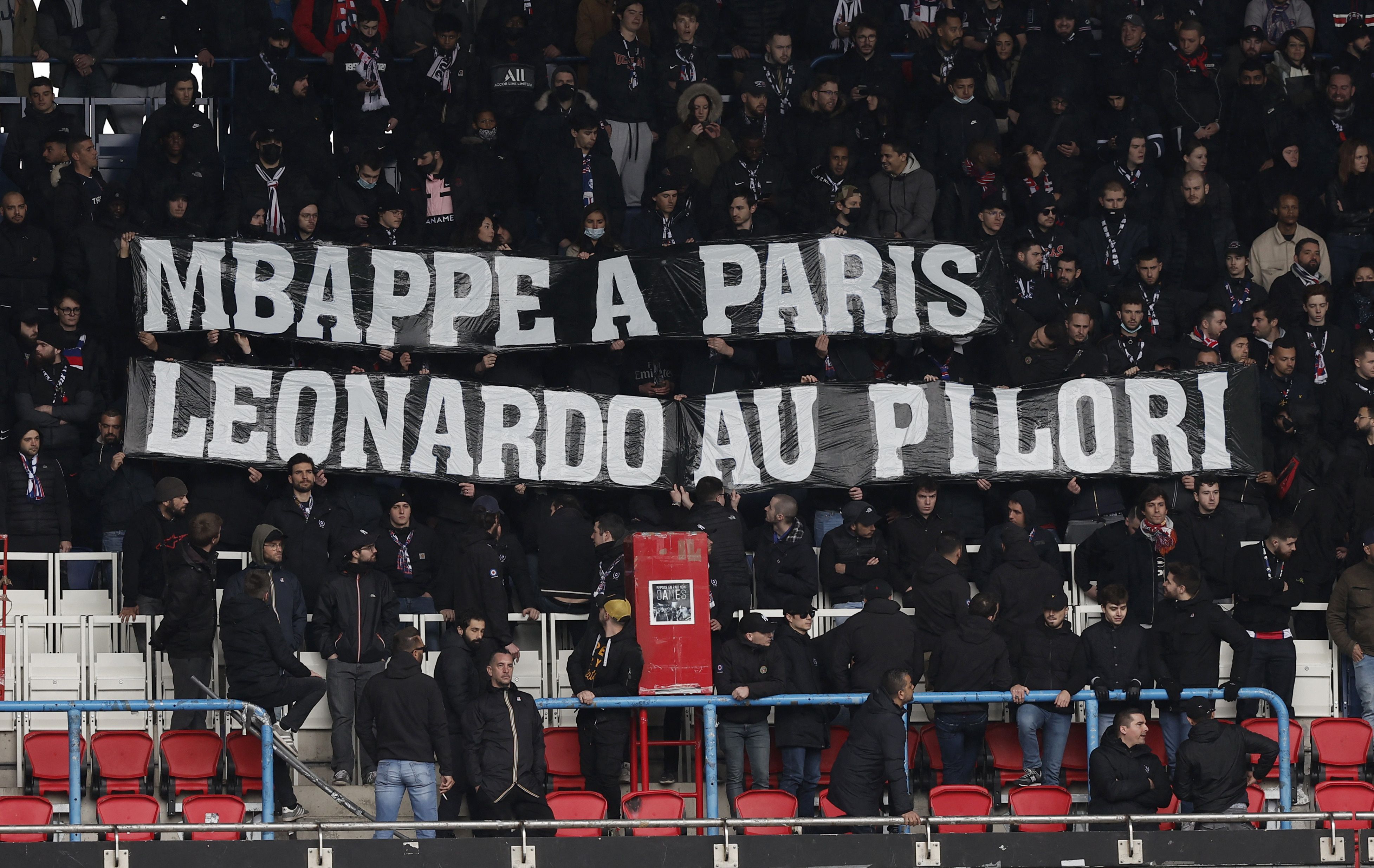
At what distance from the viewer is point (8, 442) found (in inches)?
744

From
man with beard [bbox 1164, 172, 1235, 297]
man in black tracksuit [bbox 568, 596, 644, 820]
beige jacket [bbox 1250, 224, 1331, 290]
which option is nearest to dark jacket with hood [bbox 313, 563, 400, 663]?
man in black tracksuit [bbox 568, 596, 644, 820]

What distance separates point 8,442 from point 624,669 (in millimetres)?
6354

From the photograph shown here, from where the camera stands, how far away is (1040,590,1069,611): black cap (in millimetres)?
16812

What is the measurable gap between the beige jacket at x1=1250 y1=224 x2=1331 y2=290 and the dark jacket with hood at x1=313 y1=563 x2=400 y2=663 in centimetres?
1003

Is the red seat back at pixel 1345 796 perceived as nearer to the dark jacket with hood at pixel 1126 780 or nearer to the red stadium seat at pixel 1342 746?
the dark jacket with hood at pixel 1126 780

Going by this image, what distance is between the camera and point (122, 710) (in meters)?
15.3

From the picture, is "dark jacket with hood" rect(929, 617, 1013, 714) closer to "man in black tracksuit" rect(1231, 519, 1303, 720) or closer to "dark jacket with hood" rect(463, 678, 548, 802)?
"man in black tracksuit" rect(1231, 519, 1303, 720)

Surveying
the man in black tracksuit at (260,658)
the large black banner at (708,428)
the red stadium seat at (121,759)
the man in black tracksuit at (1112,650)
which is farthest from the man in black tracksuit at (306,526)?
the man in black tracksuit at (1112,650)

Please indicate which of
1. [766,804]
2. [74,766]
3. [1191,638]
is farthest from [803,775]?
[74,766]

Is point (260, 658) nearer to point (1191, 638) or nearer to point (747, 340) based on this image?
point (747, 340)

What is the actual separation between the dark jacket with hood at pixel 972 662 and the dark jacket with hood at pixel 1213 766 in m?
1.66

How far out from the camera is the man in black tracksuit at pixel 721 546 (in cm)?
1731

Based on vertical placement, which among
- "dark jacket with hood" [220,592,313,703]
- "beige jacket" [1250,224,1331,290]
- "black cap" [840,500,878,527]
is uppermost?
"beige jacket" [1250,224,1331,290]

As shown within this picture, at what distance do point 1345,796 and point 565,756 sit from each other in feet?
18.7
